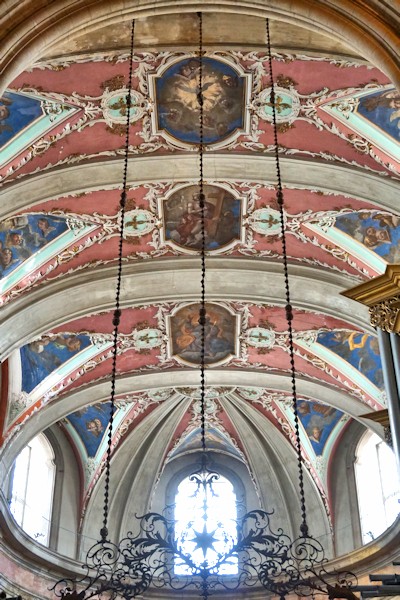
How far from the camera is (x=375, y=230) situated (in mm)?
14742

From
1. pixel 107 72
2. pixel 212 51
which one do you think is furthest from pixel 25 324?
pixel 212 51

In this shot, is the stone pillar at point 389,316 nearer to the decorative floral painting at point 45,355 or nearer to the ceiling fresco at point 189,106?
the ceiling fresco at point 189,106

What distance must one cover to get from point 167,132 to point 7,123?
2.47 meters

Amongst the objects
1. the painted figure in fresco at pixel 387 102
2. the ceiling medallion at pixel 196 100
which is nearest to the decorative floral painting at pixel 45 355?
the ceiling medallion at pixel 196 100

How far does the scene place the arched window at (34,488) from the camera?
19312 mm

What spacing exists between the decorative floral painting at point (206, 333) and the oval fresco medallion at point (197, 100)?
492cm

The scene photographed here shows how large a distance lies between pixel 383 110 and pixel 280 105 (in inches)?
58.7

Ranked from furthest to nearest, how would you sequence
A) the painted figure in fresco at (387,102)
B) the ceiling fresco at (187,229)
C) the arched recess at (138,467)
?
the arched recess at (138,467) < the ceiling fresco at (187,229) < the painted figure in fresco at (387,102)

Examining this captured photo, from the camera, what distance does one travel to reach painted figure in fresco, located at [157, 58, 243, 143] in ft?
41.4

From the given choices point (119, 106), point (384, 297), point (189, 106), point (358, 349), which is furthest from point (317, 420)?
point (119, 106)

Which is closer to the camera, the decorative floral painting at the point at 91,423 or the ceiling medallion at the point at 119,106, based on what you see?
the ceiling medallion at the point at 119,106

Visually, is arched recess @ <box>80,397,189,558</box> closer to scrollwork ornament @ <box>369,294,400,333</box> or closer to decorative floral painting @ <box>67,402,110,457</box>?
decorative floral painting @ <box>67,402,110,457</box>

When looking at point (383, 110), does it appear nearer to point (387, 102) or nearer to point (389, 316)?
point (387, 102)

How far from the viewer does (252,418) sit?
21.7m
